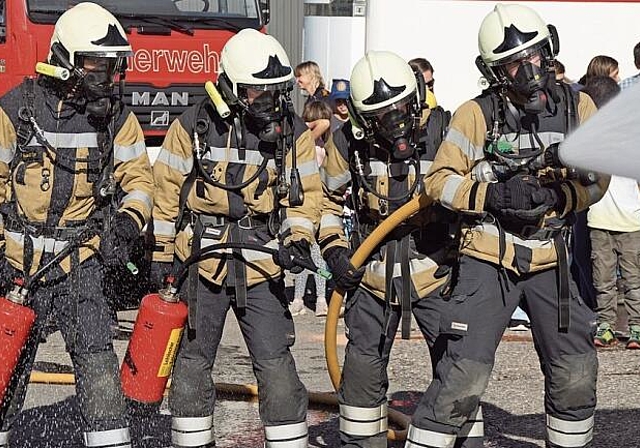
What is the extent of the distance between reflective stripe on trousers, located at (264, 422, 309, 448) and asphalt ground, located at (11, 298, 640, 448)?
916 millimetres

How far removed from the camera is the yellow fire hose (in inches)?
196

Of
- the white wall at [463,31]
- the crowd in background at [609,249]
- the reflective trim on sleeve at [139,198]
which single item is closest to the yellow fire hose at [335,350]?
the reflective trim on sleeve at [139,198]

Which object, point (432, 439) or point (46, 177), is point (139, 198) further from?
point (432, 439)

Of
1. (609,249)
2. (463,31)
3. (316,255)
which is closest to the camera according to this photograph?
(609,249)

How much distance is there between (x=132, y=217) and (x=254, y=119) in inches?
24.7

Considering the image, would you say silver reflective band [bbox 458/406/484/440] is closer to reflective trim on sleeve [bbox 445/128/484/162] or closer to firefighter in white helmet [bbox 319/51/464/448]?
firefighter in white helmet [bbox 319/51/464/448]

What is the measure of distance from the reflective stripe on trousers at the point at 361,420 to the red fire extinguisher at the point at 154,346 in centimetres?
75

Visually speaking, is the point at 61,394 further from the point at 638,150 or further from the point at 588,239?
the point at 638,150

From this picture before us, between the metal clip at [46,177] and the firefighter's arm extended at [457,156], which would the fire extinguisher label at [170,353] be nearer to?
the metal clip at [46,177]

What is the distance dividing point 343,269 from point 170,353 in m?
0.78

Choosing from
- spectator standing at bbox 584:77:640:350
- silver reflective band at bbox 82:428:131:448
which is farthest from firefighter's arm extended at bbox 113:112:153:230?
spectator standing at bbox 584:77:640:350

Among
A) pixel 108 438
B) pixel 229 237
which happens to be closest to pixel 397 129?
pixel 229 237

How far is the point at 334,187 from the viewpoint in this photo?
17.4ft

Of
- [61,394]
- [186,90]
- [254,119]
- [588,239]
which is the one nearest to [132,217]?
[254,119]
